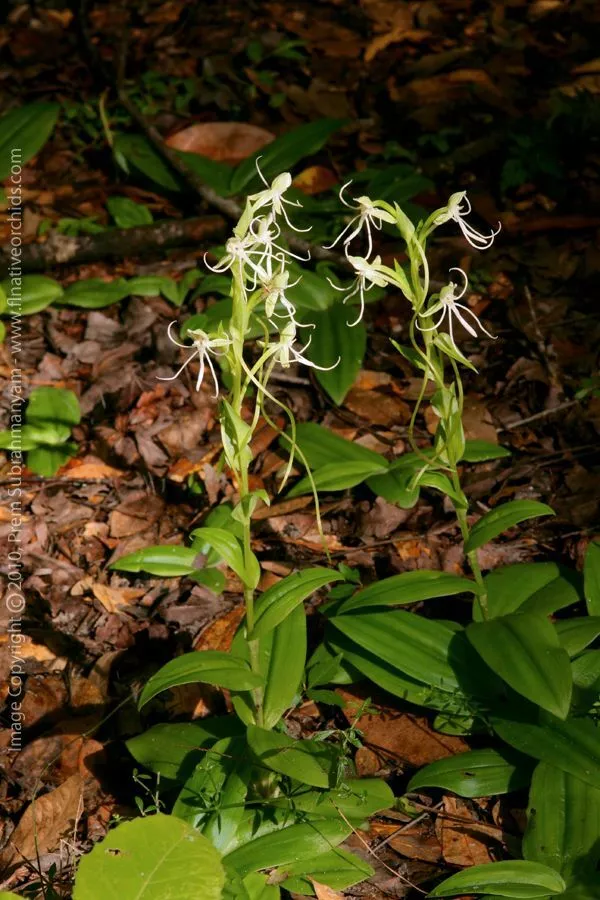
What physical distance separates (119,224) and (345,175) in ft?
4.31

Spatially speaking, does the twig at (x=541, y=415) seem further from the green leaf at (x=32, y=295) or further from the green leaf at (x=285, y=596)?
the green leaf at (x=32, y=295)

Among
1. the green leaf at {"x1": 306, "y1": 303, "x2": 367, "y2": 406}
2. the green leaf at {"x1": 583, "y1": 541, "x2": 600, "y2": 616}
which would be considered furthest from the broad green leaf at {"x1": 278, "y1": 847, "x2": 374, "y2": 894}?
the green leaf at {"x1": 306, "y1": 303, "x2": 367, "y2": 406}

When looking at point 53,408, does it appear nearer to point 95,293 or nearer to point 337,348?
point 95,293

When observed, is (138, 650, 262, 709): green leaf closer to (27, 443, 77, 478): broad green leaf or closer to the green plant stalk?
the green plant stalk

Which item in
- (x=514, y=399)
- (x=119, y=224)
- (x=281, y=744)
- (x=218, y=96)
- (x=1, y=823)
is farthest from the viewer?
(x=218, y=96)

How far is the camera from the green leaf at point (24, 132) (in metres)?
4.84

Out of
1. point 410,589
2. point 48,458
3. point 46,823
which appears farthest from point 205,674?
point 48,458

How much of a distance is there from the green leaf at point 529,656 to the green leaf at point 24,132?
11.6 ft

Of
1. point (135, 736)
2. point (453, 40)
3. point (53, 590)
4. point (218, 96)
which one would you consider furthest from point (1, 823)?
point (453, 40)

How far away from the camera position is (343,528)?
3.43 meters

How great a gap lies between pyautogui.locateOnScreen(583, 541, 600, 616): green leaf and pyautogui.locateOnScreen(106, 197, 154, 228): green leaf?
123 inches

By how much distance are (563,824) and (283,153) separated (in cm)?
369

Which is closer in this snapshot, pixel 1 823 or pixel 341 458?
pixel 1 823

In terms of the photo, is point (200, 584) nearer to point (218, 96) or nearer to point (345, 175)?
point (345, 175)
